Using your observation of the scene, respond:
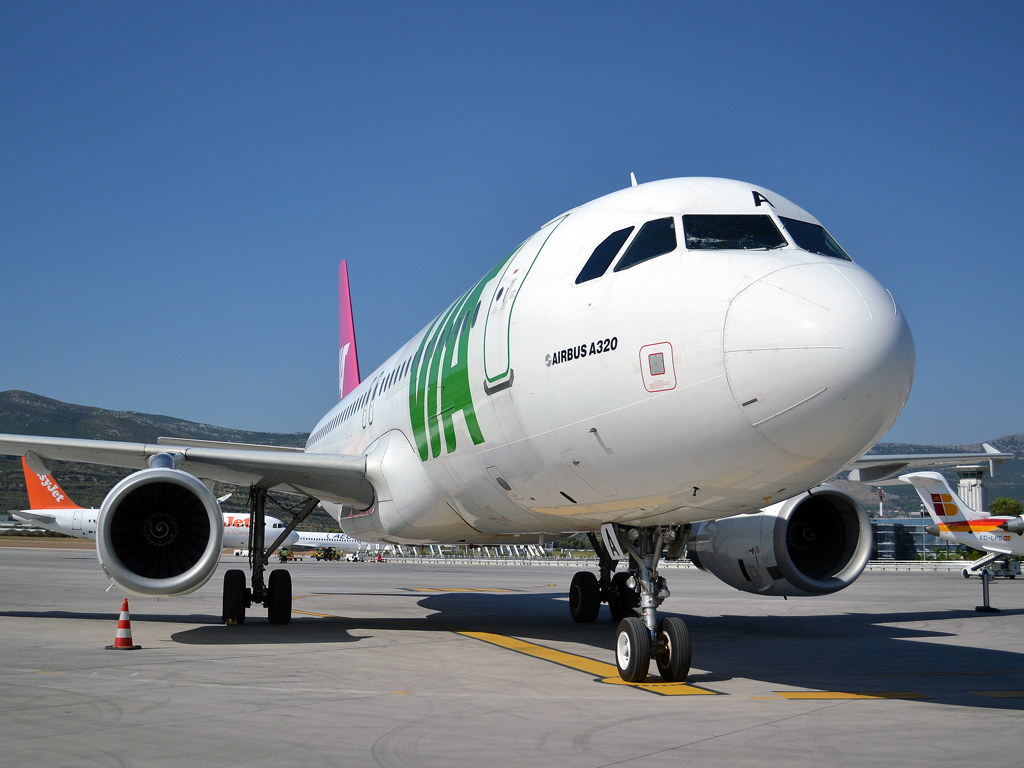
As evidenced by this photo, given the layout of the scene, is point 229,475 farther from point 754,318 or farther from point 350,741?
point 754,318

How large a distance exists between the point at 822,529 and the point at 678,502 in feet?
17.2

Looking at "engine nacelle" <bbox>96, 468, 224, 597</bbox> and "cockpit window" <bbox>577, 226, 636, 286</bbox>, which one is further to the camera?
"engine nacelle" <bbox>96, 468, 224, 597</bbox>

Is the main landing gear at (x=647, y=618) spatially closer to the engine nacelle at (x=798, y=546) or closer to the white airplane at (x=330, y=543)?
the engine nacelle at (x=798, y=546)

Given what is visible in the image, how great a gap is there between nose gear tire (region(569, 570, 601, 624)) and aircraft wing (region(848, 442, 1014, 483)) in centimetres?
432

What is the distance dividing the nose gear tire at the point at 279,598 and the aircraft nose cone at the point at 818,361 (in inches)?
361

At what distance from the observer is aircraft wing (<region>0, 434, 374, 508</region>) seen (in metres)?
11.6

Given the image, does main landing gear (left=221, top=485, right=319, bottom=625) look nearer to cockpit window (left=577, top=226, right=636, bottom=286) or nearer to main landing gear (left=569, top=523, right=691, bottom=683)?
main landing gear (left=569, top=523, right=691, bottom=683)

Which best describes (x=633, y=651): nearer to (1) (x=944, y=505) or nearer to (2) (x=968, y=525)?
(1) (x=944, y=505)

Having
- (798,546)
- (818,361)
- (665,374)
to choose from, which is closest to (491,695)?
(665,374)

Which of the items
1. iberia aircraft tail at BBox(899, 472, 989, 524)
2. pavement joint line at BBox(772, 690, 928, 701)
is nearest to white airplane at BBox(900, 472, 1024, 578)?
iberia aircraft tail at BBox(899, 472, 989, 524)

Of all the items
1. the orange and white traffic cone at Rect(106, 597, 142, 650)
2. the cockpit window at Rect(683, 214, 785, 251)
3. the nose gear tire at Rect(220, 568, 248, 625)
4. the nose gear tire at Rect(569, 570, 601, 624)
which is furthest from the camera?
the nose gear tire at Rect(569, 570, 601, 624)

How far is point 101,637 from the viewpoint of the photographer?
1096cm

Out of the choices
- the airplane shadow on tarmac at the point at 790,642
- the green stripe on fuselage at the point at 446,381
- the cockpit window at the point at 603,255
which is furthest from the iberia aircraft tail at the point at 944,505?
the cockpit window at the point at 603,255

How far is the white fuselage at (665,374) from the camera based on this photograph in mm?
5305
